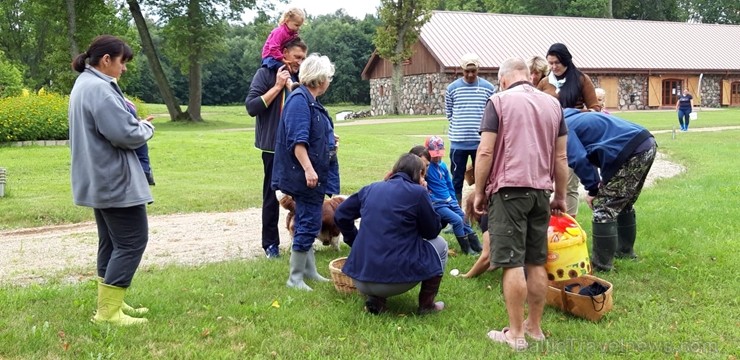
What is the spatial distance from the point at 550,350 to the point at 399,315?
1.07 m

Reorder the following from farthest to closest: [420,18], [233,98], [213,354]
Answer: [233,98] < [420,18] < [213,354]

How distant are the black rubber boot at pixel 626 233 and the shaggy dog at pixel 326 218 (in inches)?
98.6

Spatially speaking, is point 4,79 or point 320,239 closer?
point 320,239

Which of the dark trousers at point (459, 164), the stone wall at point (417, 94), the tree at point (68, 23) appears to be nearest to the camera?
the dark trousers at point (459, 164)

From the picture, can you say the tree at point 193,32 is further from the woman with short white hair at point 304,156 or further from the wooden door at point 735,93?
the wooden door at point 735,93

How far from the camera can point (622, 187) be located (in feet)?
18.0

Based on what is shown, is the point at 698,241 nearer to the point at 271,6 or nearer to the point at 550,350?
the point at 550,350

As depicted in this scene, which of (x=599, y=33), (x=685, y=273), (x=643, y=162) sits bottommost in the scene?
(x=685, y=273)

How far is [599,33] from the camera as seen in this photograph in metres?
45.8

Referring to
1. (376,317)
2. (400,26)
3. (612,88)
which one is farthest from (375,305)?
(612,88)

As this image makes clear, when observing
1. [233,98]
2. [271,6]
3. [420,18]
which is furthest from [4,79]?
[233,98]

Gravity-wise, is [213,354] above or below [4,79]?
below

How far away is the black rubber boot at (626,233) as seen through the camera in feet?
19.7

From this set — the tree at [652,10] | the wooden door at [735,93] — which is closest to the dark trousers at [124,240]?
the wooden door at [735,93]
